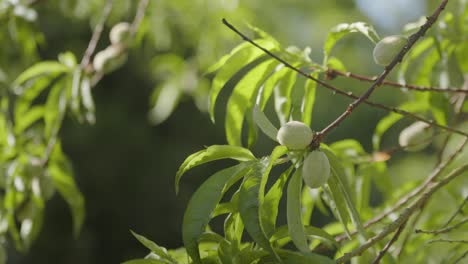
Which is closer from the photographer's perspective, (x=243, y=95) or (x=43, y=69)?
(x=243, y=95)

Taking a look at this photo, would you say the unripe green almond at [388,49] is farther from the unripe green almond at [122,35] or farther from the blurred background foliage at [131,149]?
the blurred background foliage at [131,149]

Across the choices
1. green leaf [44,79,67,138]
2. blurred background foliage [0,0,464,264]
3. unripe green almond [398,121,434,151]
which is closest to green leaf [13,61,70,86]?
green leaf [44,79,67,138]

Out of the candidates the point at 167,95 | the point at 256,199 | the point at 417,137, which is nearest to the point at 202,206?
the point at 256,199

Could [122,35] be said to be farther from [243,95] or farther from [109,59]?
[243,95]

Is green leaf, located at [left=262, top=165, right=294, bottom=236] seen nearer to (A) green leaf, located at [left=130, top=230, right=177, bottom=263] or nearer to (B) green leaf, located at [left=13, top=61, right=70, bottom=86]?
(A) green leaf, located at [left=130, top=230, right=177, bottom=263]

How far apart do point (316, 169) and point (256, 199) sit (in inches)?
2.4

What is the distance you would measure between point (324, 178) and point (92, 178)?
469cm

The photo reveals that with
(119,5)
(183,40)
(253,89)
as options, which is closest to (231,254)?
(253,89)

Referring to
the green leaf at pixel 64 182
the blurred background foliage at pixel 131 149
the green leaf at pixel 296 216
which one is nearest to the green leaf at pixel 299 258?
the green leaf at pixel 296 216

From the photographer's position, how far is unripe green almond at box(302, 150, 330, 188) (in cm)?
67

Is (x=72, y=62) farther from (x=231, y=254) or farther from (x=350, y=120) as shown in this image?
(x=350, y=120)

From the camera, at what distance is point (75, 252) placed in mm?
5055

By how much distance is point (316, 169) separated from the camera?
669 mm

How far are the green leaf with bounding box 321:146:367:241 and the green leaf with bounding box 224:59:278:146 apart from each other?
0.49 feet
